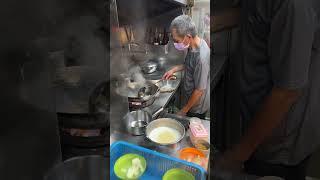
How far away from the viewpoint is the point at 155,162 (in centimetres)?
74

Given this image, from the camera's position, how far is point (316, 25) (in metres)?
0.41

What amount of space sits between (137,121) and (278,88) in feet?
1.89

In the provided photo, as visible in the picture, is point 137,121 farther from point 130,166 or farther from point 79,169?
point 79,169

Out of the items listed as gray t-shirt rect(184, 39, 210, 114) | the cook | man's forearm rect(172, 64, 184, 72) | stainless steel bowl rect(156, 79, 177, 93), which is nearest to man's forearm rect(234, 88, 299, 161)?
the cook

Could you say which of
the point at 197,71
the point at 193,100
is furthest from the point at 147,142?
the point at 197,71

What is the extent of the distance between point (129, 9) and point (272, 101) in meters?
0.89

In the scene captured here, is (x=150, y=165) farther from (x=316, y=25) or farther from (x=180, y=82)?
(x=180, y=82)

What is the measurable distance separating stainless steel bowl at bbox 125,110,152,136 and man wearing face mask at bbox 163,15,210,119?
0.65ft

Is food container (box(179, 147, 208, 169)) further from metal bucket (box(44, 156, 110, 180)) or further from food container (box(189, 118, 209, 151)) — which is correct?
metal bucket (box(44, 156, 110, 180))

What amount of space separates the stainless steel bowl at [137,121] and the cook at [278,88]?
39 cm

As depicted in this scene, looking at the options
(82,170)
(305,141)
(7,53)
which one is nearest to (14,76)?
(7,53)

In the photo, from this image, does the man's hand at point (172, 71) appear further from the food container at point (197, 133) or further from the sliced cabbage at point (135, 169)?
the sliced cabbage at point (135, 169)

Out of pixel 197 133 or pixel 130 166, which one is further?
pixel 197 133

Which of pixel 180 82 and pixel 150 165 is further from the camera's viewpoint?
pixel 180 82
